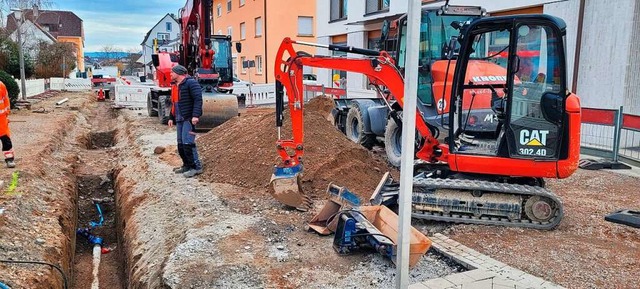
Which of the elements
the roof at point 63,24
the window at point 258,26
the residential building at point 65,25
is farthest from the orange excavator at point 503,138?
the roof at point 63,24

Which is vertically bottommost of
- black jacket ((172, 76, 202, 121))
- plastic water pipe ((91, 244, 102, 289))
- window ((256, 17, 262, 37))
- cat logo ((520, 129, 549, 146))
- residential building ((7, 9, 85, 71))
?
plastic water pipe ((91, 244, 102, 289))

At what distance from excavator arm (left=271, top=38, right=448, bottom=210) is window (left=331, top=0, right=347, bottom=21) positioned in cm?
1440

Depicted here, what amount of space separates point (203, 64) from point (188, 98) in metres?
5.98

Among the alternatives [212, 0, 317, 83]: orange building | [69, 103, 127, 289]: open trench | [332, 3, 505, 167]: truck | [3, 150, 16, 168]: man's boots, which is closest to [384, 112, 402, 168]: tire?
[332, 3, 505, 167]: truck

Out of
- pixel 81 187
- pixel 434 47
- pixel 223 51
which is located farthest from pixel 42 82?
pixel 434 47

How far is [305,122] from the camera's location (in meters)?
8.39

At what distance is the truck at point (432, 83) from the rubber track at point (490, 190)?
2.85ft

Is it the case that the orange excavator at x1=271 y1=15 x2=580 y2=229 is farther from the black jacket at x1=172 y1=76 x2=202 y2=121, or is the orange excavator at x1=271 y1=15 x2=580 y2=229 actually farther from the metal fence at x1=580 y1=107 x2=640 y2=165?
the metal fence at x1=580 y1=107 x2=640 y2=165

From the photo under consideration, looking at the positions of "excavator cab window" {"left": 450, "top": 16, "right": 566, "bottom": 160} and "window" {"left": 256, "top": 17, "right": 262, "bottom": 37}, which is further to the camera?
"window" {"left": 256, "top": 17, "right": 262, "bottom": 37}

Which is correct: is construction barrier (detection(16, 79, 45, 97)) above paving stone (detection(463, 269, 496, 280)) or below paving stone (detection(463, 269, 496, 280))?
above

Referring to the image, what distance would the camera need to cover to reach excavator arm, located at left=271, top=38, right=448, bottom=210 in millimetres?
6078

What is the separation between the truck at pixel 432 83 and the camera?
5988 millimetres

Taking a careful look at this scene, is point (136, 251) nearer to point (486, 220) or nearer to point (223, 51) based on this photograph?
point (486, 220)

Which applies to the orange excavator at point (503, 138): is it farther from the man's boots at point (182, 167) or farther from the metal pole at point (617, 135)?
the metal pole at point (617, 135)
